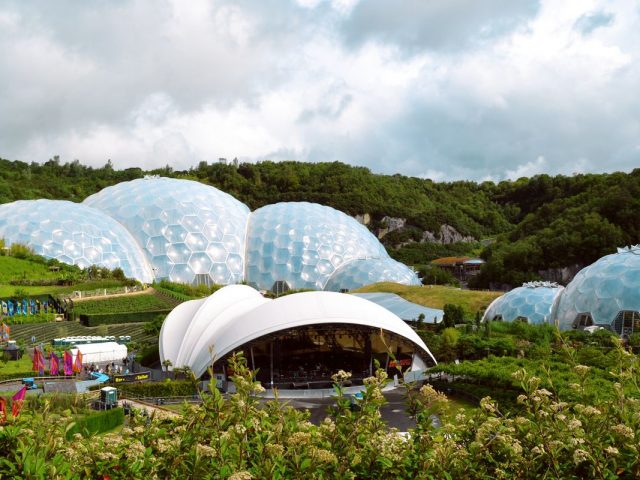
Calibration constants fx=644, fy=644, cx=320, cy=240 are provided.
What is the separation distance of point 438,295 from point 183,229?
18930mm

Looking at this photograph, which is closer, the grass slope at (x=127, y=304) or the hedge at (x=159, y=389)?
the hedge at (x=159, y=389)

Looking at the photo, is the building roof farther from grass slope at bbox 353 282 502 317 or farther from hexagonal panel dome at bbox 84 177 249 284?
hexagonal panel dome at bbox 84 177 249 284

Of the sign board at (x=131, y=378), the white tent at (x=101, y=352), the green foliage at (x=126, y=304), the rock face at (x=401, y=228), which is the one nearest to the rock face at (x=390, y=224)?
the rock face at (x=401, y=228)

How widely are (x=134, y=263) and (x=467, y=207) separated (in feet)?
212

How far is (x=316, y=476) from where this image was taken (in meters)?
4.66

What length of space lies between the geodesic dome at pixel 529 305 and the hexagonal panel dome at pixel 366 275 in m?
14.3

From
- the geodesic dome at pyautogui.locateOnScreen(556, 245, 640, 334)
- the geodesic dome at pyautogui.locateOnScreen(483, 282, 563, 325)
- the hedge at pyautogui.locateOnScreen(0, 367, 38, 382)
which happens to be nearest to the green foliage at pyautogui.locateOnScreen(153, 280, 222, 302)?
the hedge at pyautogui.locateOnScreen(0, 367, 38, 382)

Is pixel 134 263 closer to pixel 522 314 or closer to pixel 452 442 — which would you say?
pixel 522 314

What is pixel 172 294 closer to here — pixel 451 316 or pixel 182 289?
pixel 182 289

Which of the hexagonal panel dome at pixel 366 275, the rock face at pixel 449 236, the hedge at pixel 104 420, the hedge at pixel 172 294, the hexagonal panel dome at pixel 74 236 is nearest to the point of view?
the hedge at pixel 104 420

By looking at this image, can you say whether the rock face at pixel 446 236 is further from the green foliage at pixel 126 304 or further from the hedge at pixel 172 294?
the green foliage at pixel 126 304

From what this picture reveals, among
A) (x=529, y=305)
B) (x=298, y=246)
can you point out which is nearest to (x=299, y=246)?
(x=298, y=246)

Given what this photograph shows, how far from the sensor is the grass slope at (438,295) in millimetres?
39438

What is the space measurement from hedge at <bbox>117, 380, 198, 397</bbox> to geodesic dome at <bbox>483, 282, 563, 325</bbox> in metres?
17.0
